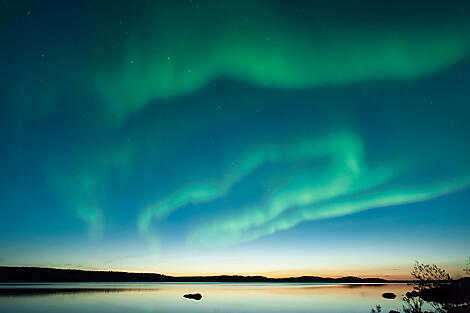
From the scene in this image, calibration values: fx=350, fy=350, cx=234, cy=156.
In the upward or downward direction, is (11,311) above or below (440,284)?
below

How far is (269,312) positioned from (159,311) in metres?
14.4

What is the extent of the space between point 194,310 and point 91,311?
43.2ft

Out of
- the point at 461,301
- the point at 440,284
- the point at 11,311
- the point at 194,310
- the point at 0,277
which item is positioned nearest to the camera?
the point at 440,284

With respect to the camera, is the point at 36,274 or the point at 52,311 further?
the point at 36,274

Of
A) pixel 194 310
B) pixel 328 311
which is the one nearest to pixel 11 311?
pixel 194 310

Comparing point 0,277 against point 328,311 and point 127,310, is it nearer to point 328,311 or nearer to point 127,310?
point 127,310

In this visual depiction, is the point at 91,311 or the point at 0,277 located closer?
the point at 91,311

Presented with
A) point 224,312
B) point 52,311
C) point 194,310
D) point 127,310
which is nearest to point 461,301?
point 224,312

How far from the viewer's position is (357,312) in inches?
1704

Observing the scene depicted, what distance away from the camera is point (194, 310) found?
4778 centimetres

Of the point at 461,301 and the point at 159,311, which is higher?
the point at 461,301

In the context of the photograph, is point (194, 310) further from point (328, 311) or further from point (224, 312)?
point (328, 311)

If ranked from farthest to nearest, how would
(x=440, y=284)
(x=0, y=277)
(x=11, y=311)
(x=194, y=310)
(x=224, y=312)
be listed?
(x=0, y=277), (x=194, y=310), (x=224, y=312), (x=11, y=311), (x=440, y=284)

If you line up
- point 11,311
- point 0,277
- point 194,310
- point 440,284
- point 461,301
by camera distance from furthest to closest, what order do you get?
point 0,277 → point 194,310 → point 11,311 → point 461,301 → point 440,284
